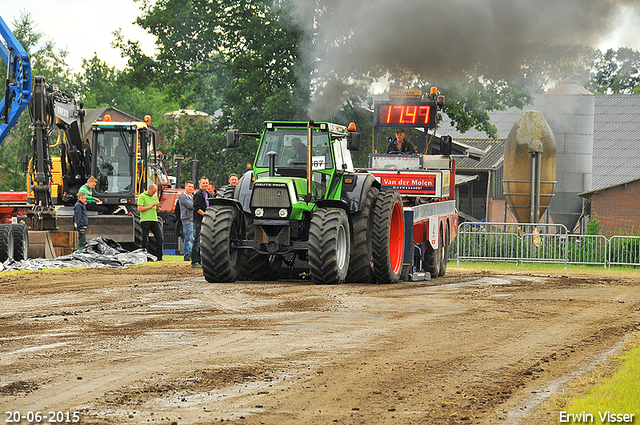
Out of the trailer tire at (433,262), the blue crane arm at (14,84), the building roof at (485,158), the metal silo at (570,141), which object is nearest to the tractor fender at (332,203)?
the trailer tire at (433,262)

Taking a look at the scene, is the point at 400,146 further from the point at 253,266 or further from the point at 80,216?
the point at 80,216

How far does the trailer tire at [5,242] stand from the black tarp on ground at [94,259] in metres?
0.14

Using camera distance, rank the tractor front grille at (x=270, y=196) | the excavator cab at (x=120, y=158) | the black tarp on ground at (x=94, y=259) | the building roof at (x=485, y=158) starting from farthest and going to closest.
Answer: the building roof at (x=485, y=158)
the excavator cab at (x=120, y=158)
the black tarp on ground at (x=94, y=259)
the tractor front grille at (x=270, y=196)

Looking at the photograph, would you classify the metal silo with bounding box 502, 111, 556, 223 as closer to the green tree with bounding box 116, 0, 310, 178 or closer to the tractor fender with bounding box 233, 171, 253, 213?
the green tree with bounding box 116, 0, 310, 178

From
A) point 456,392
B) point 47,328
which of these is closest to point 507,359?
point 456,392

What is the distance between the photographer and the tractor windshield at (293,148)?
14.7 metres

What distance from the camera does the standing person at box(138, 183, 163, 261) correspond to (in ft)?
67.3

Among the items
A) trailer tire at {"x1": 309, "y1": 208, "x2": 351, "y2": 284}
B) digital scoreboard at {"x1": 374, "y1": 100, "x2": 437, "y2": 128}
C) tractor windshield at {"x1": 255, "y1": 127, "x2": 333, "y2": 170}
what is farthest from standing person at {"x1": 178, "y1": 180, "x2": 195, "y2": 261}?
trailer tire at {"x1": 309, "y1": 208, "x2": 351, "y2": 284}

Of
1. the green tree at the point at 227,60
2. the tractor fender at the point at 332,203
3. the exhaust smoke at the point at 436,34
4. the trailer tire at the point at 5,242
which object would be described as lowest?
the trailer tire at the point at 5,242

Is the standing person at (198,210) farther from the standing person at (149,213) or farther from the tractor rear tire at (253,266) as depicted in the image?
the tractor rear tire at (253,266)

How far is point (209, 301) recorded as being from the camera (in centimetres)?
1137

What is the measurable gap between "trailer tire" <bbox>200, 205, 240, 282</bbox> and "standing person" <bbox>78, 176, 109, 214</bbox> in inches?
291

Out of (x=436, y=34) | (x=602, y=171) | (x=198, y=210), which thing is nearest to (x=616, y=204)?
(x=602, y=171)

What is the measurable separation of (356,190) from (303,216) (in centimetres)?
110
